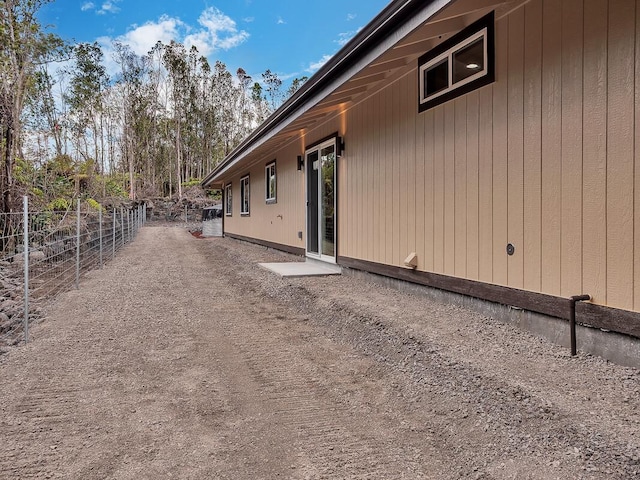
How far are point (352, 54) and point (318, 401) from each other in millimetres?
3169

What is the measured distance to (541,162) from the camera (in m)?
2.88

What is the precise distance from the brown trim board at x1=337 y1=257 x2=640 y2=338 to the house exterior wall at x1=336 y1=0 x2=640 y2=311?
0.05m

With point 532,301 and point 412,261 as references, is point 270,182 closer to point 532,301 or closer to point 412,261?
point 412,261

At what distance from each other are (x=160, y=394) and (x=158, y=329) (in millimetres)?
1443

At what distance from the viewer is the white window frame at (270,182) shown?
383 inches

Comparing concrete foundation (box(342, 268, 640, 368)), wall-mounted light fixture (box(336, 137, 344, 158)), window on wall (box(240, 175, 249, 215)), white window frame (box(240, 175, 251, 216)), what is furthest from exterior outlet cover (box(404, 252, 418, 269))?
window on wall (box(240, 175, 249, 215))

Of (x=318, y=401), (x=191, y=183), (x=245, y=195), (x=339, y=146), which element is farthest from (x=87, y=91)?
(x=318, y=401)

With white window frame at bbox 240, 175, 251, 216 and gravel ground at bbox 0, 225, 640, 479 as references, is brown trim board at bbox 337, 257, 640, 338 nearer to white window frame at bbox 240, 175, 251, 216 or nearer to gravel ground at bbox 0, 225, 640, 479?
gravel ground at bbox 0, 225, 640, 479

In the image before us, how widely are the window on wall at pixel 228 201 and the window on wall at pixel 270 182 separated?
597 cm

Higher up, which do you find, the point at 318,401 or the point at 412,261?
the point at 412,261

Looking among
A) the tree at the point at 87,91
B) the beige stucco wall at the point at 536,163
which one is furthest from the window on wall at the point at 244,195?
the tree at the point at 87,91

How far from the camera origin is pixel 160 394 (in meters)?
2.49

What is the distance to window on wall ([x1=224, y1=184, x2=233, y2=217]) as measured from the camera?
1653cm

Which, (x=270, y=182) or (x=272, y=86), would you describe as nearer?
(x=270, y=182)
